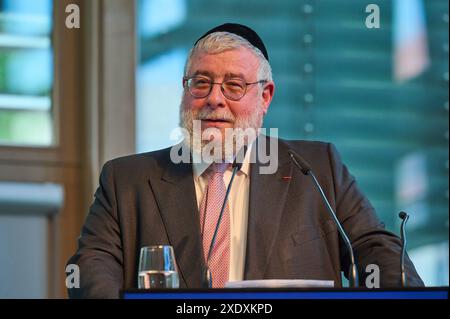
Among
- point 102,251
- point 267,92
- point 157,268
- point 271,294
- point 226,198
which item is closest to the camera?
point 271,294

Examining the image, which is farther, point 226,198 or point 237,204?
point 237,204

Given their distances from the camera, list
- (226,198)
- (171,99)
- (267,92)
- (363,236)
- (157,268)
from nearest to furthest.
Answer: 1. (157,268)
2. (226,198)
3. (363,236)
4. (267,92)
5. (171,99)

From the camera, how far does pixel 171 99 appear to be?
6.10 m

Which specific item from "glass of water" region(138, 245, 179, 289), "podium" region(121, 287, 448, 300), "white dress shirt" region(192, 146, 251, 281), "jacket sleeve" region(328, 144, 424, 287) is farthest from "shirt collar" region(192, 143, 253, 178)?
"podium" region(121, 287, 448, 300)

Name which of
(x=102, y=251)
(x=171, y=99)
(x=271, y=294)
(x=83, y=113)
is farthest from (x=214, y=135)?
(x=83, y=113)

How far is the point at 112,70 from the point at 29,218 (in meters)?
0.91

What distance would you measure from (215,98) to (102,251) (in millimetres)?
690

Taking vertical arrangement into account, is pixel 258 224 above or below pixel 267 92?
below

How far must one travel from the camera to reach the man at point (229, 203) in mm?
3783

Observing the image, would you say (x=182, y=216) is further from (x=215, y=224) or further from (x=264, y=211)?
(x=264, y=211)

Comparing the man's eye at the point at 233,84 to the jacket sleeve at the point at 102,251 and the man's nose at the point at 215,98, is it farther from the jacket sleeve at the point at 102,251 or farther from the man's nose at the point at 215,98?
the jacket sleeve at the point at 102,251

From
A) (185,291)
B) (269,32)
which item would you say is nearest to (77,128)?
(269,32)

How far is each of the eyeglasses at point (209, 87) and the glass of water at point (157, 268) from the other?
85 centimetres

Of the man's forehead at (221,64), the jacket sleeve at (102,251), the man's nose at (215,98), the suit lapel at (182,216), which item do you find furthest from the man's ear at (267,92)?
the jacket sleeve at (102,251)
